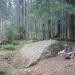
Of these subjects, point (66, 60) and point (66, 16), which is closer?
point (66, 60)

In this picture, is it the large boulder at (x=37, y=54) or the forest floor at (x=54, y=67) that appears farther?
the large boulder at (x=37, y=54)

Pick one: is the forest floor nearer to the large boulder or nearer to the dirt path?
the dirt path

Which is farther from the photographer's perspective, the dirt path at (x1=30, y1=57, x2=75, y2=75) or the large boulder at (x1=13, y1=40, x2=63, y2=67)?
the large boulder at (x1=13, y1=40, x2=63, y2=67)

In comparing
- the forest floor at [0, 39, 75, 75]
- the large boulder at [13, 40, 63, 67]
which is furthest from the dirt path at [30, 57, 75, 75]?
the large boulder at [13, 40, 63, 67]

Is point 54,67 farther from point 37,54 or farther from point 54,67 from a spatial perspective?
point 37,54

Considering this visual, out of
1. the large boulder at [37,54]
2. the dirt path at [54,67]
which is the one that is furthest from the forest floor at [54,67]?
the large boulder at [37,54]

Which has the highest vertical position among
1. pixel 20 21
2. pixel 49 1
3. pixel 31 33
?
pixel 49 1

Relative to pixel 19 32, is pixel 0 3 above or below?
above

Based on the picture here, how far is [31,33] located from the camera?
1175cm

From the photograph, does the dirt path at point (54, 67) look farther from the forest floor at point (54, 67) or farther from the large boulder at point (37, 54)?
the large boulder at point (37, 54)

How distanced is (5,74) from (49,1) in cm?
455

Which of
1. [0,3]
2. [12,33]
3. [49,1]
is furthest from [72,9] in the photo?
[0,3]

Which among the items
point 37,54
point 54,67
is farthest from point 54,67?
point 37,54

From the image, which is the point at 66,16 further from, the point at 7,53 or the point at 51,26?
the point at 7,53
